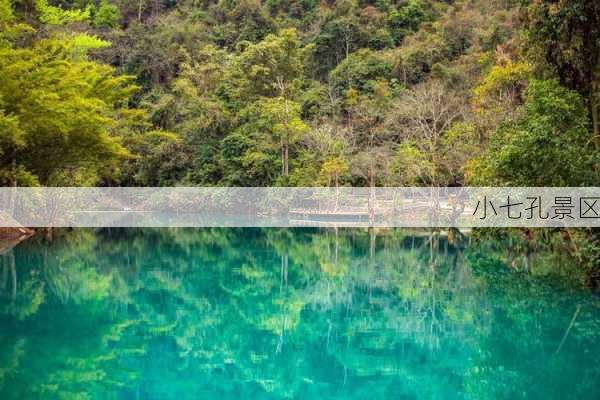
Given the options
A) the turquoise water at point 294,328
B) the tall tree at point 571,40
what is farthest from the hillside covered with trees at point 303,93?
the turquoise water at point 294,328

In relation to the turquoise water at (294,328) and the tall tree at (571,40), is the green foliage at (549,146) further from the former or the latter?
the turquoise water at (294,328)

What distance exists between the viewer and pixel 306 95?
1447 inches

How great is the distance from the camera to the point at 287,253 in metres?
19.9

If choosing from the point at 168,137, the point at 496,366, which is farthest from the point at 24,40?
the point at 496,366

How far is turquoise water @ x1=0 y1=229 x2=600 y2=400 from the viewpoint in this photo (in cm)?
711

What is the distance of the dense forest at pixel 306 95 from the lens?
1261 cm

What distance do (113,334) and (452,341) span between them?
473cm

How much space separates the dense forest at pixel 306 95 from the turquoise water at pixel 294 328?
2256 millimetres

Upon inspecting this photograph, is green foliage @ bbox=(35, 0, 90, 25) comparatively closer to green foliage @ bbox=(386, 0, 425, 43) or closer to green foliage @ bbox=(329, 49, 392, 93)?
green foliage @ bbox=(329, 49, 392, 93)

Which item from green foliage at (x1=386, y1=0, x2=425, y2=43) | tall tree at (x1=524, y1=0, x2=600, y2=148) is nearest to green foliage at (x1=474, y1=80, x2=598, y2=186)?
tall tree at (x1=524, y1=0, x2=600, y2=148)

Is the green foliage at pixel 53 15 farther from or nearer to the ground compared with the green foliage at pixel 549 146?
farther from the ground

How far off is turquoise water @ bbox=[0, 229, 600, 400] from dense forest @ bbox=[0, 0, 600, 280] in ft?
7.40

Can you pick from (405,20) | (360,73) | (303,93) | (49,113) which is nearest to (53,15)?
(303,93)

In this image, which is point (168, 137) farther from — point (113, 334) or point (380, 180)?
point (113, 334)
